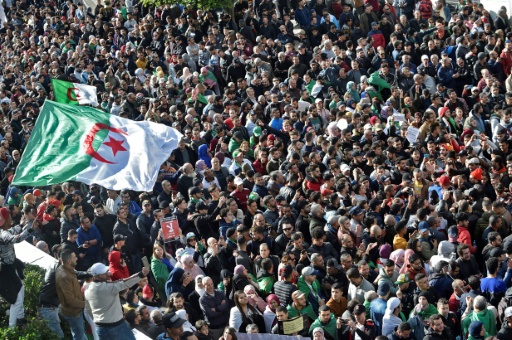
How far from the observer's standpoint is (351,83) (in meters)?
22.3

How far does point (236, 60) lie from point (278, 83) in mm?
2157

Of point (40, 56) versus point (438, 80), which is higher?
point (438, 80)

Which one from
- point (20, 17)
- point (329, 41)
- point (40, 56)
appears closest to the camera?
point (329, 41)

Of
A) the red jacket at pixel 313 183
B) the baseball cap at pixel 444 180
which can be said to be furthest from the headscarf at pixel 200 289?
the baseball cap at pixel 444 180

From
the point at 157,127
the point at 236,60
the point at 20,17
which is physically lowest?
the point at 20,17

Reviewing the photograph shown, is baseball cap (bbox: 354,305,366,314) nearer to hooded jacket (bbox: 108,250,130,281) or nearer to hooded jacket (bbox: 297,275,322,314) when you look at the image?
hooded jacket (bbox: 297,275,322,314)

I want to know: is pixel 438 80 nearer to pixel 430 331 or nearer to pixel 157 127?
pixel 157 127

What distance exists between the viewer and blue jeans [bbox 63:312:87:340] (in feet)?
46.9

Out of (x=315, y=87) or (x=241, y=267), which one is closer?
(x=241, y=267)

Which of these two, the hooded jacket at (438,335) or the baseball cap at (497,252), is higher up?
the baseball cap at (497,252)

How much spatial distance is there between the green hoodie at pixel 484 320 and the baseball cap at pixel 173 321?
3430 mm

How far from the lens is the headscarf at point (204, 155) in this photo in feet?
67.2

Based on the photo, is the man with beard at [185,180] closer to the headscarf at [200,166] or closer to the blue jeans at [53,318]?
the headscarf at [200,166]

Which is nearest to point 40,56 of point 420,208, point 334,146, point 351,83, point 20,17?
point 20,17
